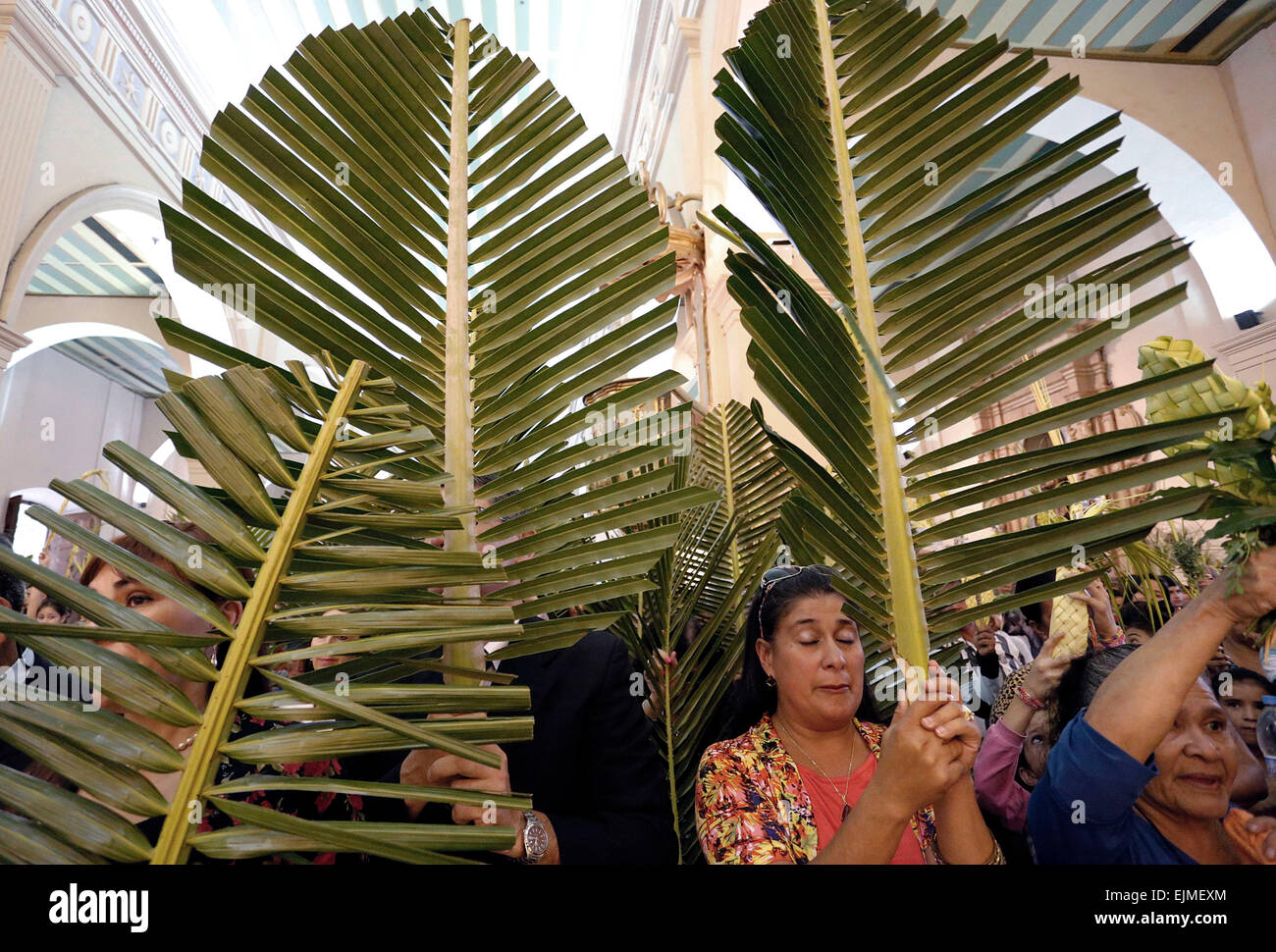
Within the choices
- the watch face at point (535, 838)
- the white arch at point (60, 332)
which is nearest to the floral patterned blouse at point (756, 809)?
the watch face at point (535, 838)

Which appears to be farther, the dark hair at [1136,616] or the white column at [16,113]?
the white column at [16,113]

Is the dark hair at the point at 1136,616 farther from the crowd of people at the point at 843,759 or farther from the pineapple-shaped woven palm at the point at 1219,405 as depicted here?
the pineapple-shaped woven palm at the point at 1219,405

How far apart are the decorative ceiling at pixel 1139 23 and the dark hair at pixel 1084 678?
6.76 meters

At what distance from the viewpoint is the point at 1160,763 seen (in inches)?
61.6

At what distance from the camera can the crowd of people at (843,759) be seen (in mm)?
736

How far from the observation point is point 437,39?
0.98 m

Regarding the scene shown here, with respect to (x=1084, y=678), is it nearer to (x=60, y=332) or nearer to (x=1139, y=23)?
(x=1139, y=23)

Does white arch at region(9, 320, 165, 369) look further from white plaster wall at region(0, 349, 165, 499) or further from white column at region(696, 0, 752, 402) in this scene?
A: white column at region(696, 0, 752, 402)

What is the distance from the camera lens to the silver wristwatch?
1.04 m

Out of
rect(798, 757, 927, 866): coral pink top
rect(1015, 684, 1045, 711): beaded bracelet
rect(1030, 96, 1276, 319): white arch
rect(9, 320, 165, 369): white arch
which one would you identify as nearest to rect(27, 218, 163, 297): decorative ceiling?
rect(9, 320, 165, 369): white arch

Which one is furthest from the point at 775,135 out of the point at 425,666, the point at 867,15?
the point at 425,666
